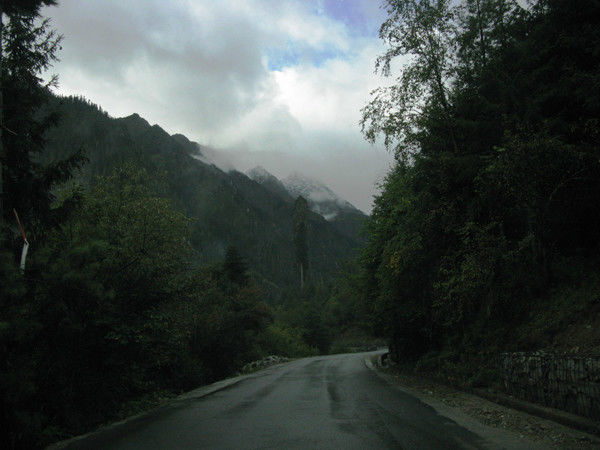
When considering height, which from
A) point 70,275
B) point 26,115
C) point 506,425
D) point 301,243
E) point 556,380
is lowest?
point 506,425

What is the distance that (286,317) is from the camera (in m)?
86.4

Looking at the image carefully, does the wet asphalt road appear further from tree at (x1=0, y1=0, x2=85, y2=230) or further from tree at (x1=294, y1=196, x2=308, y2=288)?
tree at (x1=294, y1=196, x2=308, y2=288)

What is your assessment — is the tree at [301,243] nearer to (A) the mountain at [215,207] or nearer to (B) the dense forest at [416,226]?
(A) the mountain at [215,207]

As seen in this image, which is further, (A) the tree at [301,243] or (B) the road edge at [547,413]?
(A) the tree at [301,243]

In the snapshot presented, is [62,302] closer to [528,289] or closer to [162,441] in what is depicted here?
[162,441]

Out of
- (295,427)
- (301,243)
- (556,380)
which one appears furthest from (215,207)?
(556,380)

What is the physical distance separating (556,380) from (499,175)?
5206 mm

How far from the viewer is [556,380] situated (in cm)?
924

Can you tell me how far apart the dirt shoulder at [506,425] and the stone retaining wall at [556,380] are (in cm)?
49

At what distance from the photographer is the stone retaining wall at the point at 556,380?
7969mm

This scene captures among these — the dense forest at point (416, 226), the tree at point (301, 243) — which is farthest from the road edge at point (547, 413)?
the tree at point (301, 243)

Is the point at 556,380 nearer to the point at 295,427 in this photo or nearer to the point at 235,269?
the point at 295,427

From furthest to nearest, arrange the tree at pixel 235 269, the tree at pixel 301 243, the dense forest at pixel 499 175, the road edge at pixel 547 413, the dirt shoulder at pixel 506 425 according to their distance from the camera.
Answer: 1. the tree at pixel 301 243
2. the tree at pixel 235 269
3. the dense forest at pixel 499 175
4. the road edge at pixel 547 413
5. the dirt shoulder at pixel 506 425

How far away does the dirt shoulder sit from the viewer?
7102mm
